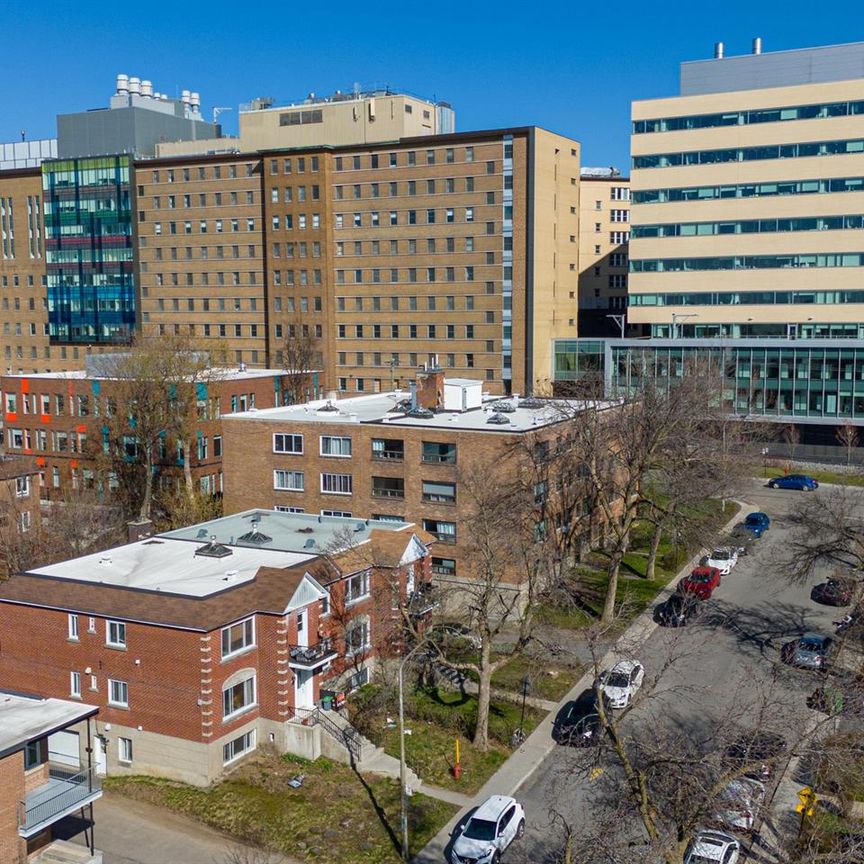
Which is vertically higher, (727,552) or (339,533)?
(339,533)

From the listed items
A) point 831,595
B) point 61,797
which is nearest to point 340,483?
point 831,595

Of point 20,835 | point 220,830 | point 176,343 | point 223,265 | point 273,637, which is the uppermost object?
point 223,265

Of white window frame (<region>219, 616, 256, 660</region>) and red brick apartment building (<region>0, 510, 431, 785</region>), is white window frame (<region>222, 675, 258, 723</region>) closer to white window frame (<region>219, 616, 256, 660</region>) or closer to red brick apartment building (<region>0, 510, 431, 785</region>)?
red brick apartment building (<region>0, 510, 431, 785</region>)

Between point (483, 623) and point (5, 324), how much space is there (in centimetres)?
10836

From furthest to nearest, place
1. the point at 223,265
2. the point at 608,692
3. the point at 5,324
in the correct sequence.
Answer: the point at 5,324 → the point at 223,265 → the point at 608,692

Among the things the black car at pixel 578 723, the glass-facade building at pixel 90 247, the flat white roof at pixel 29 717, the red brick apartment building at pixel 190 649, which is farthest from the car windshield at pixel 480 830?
the glass-facade building at pixel 90 247

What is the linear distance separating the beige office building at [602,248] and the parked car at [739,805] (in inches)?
4077

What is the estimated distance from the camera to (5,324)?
125 m

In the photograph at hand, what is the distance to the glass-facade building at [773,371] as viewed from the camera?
8362 centimetres

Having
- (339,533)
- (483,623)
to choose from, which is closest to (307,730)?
(483,623)

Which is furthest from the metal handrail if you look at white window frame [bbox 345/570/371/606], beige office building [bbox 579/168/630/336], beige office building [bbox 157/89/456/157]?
beige office building [bbox 579/168/630/336]

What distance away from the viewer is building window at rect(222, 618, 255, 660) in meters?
33.1

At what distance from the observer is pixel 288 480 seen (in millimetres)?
54938

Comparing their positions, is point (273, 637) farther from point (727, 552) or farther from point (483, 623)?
point (727, 552)
